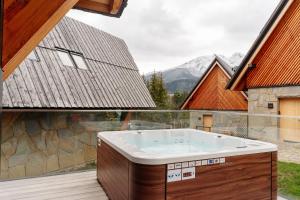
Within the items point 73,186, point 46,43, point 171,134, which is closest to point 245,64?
point 171,134

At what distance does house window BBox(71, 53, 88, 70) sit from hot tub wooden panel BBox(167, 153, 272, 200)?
5.45 m

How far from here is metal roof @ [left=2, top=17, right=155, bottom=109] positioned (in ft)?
17.0

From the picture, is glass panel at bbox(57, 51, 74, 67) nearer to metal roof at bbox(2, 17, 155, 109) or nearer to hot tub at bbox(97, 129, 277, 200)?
→ metal roof at bbox(2, 17, 155, 109)

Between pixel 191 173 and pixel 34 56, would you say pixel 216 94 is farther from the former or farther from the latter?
pixel 191 173

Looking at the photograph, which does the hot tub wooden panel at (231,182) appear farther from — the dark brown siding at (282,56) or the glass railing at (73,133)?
the dark brown siding at (282,56)

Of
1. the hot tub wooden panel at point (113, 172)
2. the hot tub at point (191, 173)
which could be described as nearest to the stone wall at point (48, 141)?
the hot tub wooden panel at point (113, 172)

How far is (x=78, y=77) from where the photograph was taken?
6605 mm

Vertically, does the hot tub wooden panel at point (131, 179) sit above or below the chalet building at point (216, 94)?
below

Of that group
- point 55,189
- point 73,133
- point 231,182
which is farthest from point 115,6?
point 73,133

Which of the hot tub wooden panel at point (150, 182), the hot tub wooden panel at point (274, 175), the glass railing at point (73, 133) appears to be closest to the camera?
the hot tub wooden panel at point (150, 182)

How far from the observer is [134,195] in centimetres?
213

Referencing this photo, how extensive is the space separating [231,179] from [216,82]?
10.5 meters

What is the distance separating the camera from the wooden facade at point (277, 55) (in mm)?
7301

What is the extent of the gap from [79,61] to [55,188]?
4.73m
